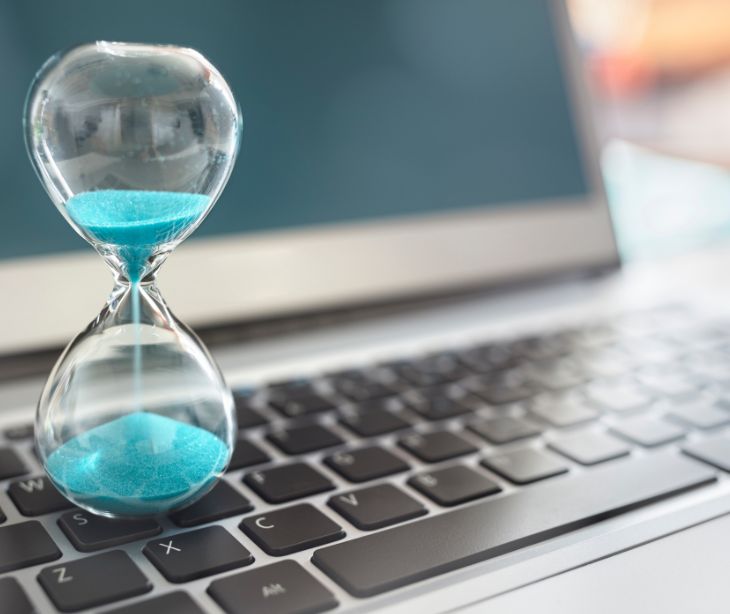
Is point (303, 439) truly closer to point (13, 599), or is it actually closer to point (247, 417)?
point (247, 417)

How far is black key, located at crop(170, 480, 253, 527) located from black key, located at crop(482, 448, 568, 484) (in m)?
0.11

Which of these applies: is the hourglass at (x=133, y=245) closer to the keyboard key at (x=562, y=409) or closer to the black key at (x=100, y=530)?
the black key at (x=100, y=530)

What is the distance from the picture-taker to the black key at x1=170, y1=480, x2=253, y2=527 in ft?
1.09

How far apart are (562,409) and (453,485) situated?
127mm

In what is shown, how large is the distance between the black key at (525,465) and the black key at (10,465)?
21cm

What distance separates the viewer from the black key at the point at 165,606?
27 cm

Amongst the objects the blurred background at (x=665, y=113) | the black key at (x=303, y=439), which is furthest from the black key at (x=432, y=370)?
the blurred background at (x=665, y=113)

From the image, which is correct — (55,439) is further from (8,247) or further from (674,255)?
(674,255)

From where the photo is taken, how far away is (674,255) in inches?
36.3

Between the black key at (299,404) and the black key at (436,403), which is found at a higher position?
the black key at (299,404)

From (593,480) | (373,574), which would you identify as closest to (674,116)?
(593,480)

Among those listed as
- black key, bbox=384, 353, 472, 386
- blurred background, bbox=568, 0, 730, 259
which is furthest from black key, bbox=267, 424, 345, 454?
blurred background, bbox=568, 0, 730, 259

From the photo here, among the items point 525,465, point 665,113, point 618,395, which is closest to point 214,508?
point 525,465

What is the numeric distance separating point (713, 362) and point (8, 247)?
0.44 m
